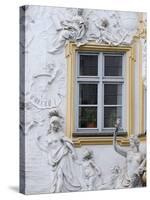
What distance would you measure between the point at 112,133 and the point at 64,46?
130cm

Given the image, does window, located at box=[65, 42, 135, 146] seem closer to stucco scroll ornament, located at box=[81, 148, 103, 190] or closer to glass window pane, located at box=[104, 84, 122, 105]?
glass window pane, located at box=[104, 84, 122, 105]

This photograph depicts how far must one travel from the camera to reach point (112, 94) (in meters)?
9.55

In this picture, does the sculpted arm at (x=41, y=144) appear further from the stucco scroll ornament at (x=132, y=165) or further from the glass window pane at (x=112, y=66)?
the glass window pane at (x=112, y=66)

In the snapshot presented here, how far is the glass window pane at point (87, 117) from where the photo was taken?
9.35m

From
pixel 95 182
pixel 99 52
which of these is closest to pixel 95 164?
pixel 95 182

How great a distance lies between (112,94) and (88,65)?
51 centimetres

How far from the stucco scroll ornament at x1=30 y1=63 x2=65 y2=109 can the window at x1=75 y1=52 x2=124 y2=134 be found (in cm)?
28

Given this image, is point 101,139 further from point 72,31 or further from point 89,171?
point 72,31

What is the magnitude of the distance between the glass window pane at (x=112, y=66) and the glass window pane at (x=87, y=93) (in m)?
0.27

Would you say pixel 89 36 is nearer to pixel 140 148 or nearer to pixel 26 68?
pixel 26 68

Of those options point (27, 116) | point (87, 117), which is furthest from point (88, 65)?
point (27, 116)

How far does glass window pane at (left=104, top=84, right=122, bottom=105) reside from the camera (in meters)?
9.51

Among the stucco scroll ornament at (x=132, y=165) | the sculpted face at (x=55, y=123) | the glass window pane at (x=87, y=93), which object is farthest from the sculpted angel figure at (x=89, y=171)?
the glass window pane at (x=87, y=93)

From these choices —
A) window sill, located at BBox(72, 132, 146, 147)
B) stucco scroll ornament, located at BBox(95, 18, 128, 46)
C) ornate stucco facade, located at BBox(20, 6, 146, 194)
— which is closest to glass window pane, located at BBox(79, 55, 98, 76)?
ornate stucco facade, located at BBox(20, 6, 146, 194)
